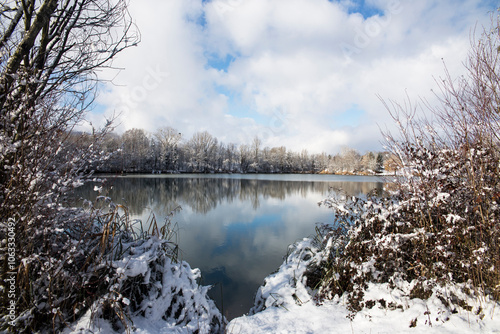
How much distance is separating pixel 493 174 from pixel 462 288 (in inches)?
64.6

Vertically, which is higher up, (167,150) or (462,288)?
(167,150)

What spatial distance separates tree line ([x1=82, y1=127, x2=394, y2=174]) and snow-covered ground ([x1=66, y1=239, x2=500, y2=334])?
46954mm

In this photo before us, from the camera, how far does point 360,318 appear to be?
126 inches

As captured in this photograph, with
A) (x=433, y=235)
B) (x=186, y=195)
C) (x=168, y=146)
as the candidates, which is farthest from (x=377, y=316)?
(x=168, y=146)

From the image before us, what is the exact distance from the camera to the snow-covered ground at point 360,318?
8.66 feet

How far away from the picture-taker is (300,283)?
14.4 ft

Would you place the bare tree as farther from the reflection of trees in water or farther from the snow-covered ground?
the snow-covered ground

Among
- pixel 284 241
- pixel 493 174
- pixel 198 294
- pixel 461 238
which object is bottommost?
pixel 284 241

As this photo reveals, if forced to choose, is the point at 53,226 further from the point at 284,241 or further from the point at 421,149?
the point at 284,241

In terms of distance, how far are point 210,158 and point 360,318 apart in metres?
67.7

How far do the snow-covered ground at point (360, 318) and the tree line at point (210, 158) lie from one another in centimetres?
4695

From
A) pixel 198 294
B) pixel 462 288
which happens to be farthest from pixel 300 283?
pixel 462 288
